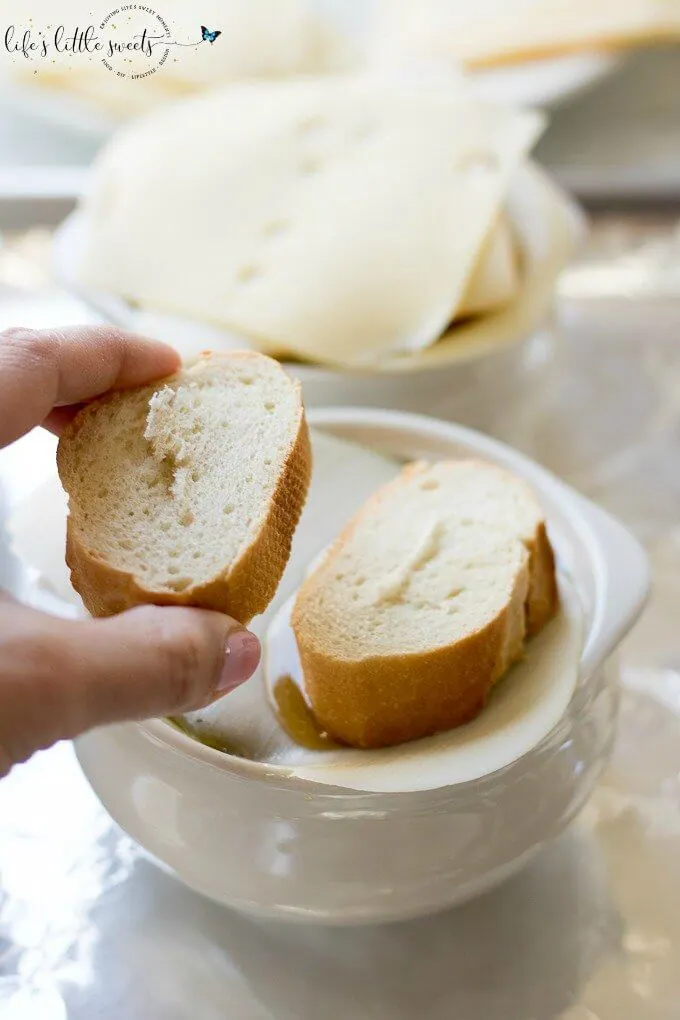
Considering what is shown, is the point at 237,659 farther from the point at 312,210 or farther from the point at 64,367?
the point at 312,210

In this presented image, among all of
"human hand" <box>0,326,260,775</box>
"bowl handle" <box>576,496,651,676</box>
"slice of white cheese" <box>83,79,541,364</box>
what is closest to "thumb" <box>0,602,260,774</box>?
"human hand" <box>0,326,260,775</box>

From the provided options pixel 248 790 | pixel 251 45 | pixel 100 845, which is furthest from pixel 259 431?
pixel 251 45

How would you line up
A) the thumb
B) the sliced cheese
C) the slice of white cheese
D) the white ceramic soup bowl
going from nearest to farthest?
the thumb, the white ceramic soup bowl, the slice of white cheese, the sliced cheese

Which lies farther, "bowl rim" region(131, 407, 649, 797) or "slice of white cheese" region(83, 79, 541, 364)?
"slice of white cheese" region(83, 79, 541, 364)

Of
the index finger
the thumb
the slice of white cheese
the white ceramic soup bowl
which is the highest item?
the index finger

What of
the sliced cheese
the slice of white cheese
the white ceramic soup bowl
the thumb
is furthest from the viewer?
the sliced cheese

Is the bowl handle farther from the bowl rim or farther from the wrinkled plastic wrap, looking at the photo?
the wrinkled plastic wrap

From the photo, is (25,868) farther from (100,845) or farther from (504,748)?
(504,748)
